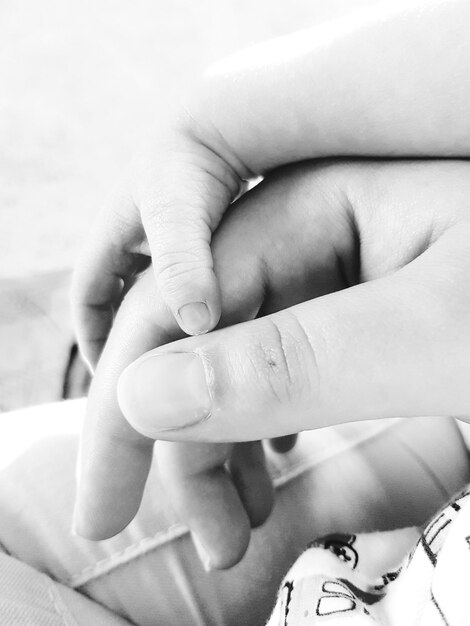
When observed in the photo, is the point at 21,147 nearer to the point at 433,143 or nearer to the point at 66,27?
the point at 66,27

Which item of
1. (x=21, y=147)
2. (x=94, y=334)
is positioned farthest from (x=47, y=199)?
(x=94, y=334)

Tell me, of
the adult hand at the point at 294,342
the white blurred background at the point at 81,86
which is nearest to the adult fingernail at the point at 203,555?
the adult hand at the point at 294,342

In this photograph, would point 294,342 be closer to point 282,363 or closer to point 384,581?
point 282,363

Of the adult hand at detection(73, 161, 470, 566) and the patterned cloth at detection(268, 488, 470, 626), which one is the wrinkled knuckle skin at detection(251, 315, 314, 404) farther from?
the patterned cloth at detection(268, 488, 470, 626)

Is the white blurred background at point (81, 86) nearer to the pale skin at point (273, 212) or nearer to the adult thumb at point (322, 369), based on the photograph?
the pale skin at point (273, 212)

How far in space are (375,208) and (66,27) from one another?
4.01 ft

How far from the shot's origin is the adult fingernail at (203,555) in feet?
1.67

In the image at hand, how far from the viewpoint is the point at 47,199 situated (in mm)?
1255

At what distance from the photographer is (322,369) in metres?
0.33

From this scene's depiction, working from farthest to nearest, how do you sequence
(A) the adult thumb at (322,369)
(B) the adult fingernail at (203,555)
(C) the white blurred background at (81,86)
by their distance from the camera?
(C) the white blurred background at (81,86) → (B) the adult fingernail at (203,555) → (A) the adult thumb at (322,369)

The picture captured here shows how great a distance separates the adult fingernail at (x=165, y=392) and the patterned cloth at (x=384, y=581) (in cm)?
14

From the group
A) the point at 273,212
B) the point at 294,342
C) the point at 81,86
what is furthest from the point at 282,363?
the point at 81,86

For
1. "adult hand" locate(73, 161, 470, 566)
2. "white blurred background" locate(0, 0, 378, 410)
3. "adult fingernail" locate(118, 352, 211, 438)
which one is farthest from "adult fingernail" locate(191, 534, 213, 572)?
"white blurred background" locate(0, 0, 378, 410)

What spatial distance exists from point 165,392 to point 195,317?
7 centimetres
